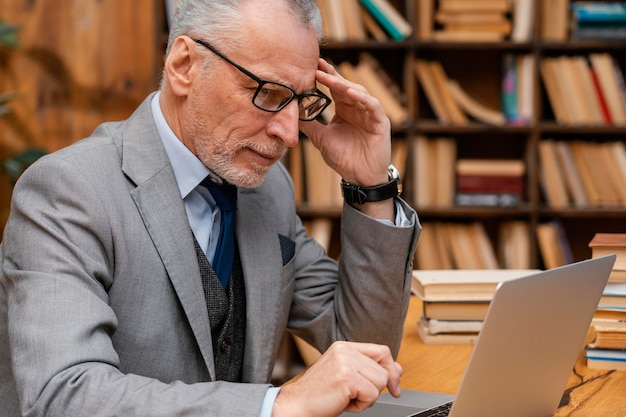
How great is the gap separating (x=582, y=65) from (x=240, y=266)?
7.89 ft

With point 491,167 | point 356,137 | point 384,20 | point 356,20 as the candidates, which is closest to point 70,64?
point 356,20

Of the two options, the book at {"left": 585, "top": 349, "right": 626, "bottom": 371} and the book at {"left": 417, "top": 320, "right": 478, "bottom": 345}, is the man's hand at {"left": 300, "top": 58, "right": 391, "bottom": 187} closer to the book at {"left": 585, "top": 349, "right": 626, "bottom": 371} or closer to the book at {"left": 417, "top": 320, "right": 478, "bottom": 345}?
the book at {"left": 417, "top": 320, "right": 478, "bottom": 345}

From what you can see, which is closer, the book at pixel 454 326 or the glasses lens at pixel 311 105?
the glasses lens at pixel 311 105

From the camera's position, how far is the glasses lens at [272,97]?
1.42 metres

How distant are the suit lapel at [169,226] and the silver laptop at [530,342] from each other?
1.02 ft

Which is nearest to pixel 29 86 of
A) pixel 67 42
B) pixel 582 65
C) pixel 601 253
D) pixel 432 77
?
pixel 67 42

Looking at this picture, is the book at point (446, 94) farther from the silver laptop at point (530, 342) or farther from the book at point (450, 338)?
the silver laptop at point (530, 342)

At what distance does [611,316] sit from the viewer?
156cm

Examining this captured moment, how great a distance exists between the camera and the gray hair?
4.64ft

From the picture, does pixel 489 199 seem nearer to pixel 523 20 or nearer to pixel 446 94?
pixel 446 94

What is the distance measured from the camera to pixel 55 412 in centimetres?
111

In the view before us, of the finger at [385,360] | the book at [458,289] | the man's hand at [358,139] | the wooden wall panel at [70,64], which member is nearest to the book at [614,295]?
the book at [458,289]

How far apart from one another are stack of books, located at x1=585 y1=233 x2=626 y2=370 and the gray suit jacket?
1.09ft

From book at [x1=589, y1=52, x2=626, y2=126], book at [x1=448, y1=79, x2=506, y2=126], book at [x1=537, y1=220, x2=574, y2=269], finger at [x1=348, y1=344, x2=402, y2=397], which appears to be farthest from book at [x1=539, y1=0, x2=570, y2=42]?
finger at [x1=348, y1=344, x2=402, y2=397]
